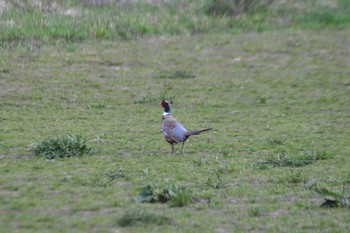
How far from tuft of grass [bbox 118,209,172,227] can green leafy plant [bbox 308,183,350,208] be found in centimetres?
150

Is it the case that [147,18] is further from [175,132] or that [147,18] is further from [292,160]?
[292,160]

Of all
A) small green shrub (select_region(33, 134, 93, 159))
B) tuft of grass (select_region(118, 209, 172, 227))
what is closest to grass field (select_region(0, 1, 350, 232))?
tuft of grass (select_region(118, 209, 172, 227))

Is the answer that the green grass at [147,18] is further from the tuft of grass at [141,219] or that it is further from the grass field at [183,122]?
the tuft of grass at [141,219]

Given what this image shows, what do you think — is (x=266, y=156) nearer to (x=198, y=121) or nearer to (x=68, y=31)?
(x=198, y=121)

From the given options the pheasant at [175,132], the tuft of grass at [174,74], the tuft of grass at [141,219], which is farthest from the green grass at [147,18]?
the tuft of grass at [141,219]

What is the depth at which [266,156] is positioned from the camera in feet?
31.2

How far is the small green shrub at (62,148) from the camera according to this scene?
926 cm

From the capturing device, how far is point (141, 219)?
6324 mm

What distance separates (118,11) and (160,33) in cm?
149

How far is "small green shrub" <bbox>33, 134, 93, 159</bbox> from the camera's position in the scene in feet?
30.4

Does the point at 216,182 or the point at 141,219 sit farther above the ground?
the point at 141,219

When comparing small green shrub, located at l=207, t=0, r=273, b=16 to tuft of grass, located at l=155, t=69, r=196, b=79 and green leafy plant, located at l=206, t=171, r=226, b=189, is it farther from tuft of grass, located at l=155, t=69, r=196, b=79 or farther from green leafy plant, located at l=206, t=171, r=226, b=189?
green leafy plant, located at l=206, t=171, r=226, b=189

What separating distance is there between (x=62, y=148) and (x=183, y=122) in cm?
304

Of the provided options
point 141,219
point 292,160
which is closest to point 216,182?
point 292,160
